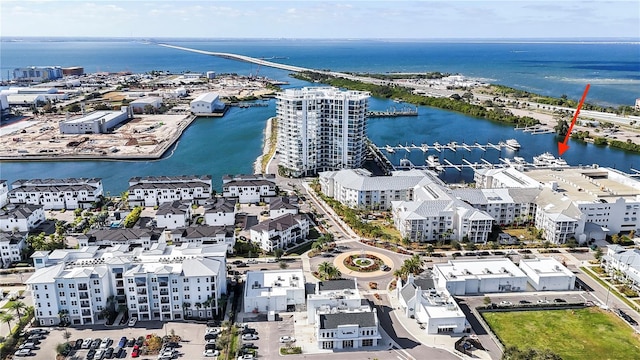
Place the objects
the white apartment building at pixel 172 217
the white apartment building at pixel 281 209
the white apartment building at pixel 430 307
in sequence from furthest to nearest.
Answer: the white apartment building at pixel 281 209 < the white apartment building at pixel 172 217 < the white apartment building at pixel 430 307

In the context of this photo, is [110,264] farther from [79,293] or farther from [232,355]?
[232,355]

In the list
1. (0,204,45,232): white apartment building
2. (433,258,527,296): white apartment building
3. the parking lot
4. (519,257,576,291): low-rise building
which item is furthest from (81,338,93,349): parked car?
(519,257,576,291): low-rise building

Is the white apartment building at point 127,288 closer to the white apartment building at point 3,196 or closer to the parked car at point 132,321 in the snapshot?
the parked car at point 132,321

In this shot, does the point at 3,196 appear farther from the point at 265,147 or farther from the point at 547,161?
the point at 547,161

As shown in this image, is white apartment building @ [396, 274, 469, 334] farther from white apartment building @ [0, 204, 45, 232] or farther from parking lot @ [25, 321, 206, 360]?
white apartment building @ [0, 204, 45, 232]

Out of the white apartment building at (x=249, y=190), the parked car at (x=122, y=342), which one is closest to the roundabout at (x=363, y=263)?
the white apartment building at (x=249, y=190)

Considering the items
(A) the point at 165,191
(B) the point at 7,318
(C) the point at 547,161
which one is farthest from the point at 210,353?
(C) the point at 547,161
